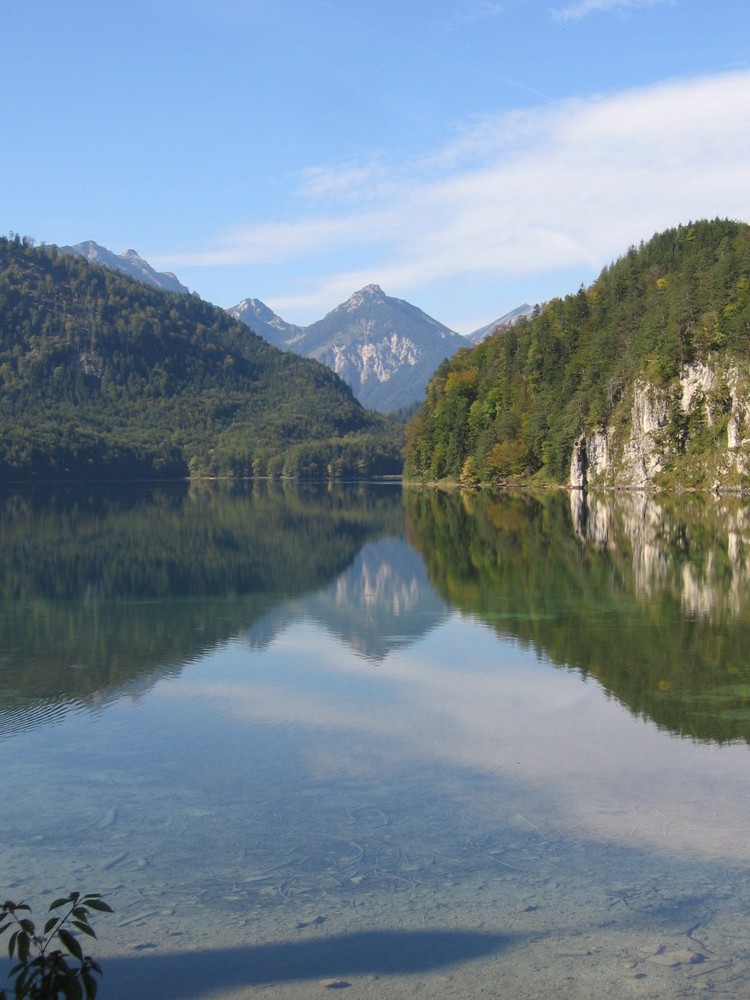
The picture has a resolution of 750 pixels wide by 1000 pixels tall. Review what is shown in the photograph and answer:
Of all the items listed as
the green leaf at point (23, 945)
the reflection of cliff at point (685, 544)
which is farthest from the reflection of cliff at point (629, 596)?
the green leaf at point (23, 945)

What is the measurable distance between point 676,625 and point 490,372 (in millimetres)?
132455

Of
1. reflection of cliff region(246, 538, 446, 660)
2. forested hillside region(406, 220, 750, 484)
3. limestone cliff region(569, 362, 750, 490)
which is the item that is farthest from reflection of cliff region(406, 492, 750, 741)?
forested hillside region(406, 220, 750, 484)

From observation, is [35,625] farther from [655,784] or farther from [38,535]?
[38,535]

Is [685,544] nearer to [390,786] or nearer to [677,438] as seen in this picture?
[390,786]

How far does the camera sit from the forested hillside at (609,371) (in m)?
110

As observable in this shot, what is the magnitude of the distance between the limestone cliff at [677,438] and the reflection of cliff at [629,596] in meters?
35.6

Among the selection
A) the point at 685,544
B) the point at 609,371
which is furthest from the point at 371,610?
the point at 609,371

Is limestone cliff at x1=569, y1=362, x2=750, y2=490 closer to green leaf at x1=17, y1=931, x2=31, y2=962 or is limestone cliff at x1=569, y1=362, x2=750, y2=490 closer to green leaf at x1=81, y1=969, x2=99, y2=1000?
green leaf at x1=81, y1=969, x2=99, y2=1000

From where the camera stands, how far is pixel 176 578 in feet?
132

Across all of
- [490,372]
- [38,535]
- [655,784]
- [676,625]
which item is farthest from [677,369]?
[655,784]

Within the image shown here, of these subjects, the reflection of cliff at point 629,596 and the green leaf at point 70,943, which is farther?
the reflection of cliff at point 629,596

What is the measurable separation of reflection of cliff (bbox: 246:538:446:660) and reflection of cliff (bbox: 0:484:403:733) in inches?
36.6

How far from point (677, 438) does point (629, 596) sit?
8535 cm

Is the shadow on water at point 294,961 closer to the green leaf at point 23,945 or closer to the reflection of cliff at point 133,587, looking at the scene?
the green leaf at point 23,945
